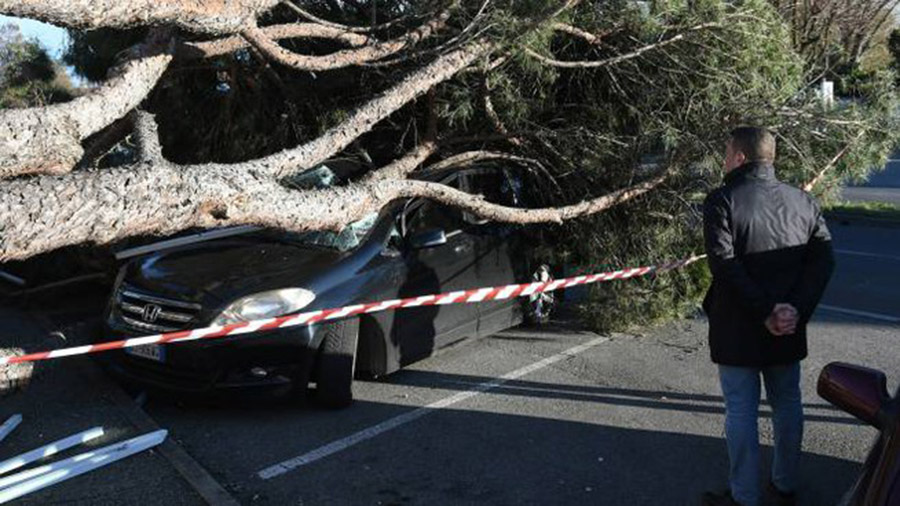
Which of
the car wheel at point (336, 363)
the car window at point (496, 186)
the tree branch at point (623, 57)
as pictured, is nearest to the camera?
the car wheel at point (336, 363)

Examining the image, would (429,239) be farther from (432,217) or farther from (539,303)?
(539,303)

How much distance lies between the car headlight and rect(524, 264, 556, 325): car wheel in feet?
8.56

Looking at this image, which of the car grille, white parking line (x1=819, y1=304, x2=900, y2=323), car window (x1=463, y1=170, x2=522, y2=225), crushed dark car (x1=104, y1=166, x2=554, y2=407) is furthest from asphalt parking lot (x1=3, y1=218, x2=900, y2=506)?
car window (x1=463, y1=170, x2=522, y2=225)

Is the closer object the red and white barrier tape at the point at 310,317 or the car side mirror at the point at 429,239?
the red and white barrier tape at the point at 310,317

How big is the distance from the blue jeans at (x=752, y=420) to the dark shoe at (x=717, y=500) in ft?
0.13

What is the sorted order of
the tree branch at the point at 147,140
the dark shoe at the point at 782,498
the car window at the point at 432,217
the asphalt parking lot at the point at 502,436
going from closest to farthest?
the tree branch at the point at 147,140, the dark shoe at the point at 782,498, the asphalt parking lot at the point at 502,436, the car window at the point at 432,217

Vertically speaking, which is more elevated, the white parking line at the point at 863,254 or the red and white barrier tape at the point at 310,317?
the red and white barrier tape at the point at 310,317

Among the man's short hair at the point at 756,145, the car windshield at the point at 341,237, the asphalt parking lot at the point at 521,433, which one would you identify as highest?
the man's short hair at the point at 756,145

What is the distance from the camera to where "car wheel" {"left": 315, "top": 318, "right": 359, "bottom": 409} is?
5352 millimetres

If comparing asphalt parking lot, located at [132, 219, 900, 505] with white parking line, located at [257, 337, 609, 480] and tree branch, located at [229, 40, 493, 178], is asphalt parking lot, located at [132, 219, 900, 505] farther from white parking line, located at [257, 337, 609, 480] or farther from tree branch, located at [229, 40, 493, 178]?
tree branch, located at [229, 40, 493, 178]

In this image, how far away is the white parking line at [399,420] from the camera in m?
4.66

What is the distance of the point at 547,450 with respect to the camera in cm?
483

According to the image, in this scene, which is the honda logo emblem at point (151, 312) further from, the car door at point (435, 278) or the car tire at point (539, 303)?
the car tire at point (539, 303)

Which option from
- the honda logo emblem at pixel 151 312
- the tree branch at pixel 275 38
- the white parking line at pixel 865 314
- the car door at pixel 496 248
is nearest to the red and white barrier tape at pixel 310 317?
the honda logo emblem at pixel 151 312
